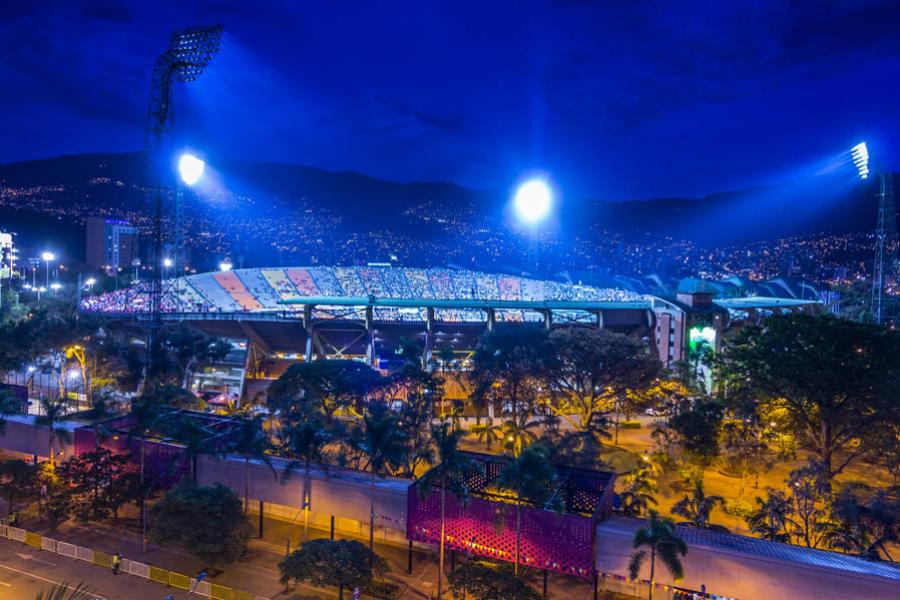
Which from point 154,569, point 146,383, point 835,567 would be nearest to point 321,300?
point 146,383

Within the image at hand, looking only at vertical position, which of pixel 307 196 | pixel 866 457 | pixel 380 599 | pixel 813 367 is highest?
pixel 307 196

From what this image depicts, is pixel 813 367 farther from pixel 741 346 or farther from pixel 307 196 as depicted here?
pixel 307 196

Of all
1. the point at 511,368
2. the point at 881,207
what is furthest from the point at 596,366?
the point at 881,207

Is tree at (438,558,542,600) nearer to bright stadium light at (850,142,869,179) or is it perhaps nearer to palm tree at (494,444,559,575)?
palm tree at (494,444,559,575)

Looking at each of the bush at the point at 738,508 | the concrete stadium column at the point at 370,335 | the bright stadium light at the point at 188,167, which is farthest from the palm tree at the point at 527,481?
the bright stadium light at the point at 188,167

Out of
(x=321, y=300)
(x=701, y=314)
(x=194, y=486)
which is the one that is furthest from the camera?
(x=321, y=300)

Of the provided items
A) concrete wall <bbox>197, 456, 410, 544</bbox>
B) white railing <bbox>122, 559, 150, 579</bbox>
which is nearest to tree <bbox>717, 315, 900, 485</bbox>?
concrete wall <bbox>197, 456, 410, 544</bbox>

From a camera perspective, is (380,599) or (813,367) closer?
(380,599)
